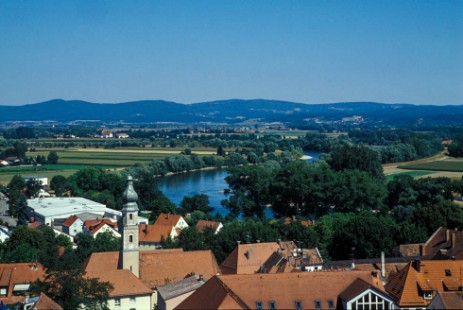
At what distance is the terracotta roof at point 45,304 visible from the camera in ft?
76.8

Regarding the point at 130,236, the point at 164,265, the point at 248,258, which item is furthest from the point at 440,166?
the point at 130,236

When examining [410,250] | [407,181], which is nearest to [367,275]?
[410,250]

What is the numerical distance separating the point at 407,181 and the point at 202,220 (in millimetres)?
22824

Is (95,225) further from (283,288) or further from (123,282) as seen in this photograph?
(283,288)

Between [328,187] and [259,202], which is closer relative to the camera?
[328,187]

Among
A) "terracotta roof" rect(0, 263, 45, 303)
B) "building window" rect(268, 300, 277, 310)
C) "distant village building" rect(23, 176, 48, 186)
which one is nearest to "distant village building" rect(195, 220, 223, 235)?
"terracotta roof" rect(0, 263, 45, 303)

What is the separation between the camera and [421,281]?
26422mm

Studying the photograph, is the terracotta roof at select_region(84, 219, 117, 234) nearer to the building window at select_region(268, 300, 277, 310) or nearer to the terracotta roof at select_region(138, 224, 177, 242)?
the terracotta roof at select_region(138, 224, 177, 242)

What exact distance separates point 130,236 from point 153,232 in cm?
1965

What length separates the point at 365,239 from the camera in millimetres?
41875

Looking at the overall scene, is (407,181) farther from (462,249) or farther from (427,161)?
(427,161)

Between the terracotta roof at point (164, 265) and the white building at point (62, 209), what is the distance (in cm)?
3242

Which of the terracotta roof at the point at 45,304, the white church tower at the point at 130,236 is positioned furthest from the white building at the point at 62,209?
the terracotta roof at the point at 45,304

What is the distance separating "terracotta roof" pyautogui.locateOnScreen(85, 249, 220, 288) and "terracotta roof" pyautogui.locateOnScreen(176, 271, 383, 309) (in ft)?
31.7
